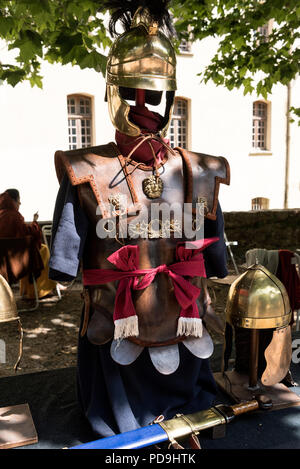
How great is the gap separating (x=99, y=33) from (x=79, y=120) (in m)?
7.62

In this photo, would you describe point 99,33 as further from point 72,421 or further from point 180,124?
point 180,124

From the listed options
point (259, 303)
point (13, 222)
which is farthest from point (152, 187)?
point (13, 222)

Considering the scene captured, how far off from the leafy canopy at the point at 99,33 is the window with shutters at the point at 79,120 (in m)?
6.61

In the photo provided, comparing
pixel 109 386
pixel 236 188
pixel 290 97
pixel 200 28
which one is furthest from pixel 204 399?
pixel 290 97

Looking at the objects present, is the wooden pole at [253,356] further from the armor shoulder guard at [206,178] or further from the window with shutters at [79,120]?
the window with shutters at [79,120]

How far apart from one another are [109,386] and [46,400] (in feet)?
1.96

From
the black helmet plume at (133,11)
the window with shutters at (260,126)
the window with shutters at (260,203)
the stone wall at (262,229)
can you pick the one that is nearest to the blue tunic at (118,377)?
the black helmet plume at (133,11)

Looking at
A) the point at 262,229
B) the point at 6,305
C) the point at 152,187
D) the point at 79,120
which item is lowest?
the point at 262,229

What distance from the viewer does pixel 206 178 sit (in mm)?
2059

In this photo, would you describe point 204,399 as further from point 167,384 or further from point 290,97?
point 290,97

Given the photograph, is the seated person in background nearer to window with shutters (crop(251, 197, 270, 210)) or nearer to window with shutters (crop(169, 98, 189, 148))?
window with shutters (crop(169, 98, 189, 148))

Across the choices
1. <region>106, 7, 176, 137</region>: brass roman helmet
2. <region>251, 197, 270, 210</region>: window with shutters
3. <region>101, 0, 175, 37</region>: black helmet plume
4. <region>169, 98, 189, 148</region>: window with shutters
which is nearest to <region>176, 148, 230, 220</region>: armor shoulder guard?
<region>106, 7, 176, 137</region>: brass roman helmet

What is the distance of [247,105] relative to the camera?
42.5ft

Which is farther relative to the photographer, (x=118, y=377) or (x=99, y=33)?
(x=99, y=33)
